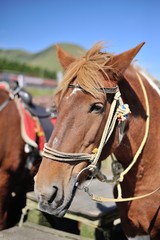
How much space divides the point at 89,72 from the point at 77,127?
0.37 meters

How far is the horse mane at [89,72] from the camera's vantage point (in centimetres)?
182

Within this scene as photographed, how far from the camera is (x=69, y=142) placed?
1751 millimetres

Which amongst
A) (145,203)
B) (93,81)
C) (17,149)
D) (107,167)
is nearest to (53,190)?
(93,81)

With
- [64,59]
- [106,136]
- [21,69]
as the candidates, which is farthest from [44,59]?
[106,136]

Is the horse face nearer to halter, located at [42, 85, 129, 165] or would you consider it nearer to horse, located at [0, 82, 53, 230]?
halter, located at [42, 85, 129, 165]

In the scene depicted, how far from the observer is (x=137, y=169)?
2.14 metres

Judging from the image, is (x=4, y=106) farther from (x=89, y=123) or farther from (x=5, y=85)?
(x=89, y=123)

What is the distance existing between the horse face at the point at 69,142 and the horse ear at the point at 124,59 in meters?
0.22

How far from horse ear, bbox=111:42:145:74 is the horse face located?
0.73ft

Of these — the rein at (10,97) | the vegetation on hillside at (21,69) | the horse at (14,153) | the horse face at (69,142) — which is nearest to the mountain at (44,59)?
the vegetation on hillside at (21,69)

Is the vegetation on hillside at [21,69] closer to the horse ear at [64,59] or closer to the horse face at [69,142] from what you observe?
the horse ear at [64,59]

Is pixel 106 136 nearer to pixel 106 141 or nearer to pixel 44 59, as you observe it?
pixel 106 141

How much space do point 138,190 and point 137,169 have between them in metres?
0.16

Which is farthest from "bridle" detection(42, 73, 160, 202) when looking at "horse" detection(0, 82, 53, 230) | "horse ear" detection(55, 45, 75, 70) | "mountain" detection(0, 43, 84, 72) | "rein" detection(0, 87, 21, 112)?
"mountain" detection(0, 43, 84, 72)
